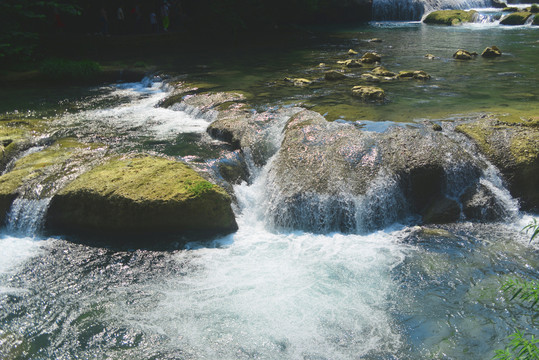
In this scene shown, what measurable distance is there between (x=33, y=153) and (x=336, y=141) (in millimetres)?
6116

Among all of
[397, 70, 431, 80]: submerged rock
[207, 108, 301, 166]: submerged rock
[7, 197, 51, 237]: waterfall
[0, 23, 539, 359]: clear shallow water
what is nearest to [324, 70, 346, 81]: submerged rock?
[397, 70, 431, 80]: submerged rock

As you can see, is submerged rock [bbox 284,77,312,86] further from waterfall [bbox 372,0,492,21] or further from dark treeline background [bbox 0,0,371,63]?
waterfall [bbox 372,0,492,21]

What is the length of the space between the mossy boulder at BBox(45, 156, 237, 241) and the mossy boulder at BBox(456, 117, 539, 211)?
487 centimetres

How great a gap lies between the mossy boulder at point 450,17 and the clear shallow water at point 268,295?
24583 mm

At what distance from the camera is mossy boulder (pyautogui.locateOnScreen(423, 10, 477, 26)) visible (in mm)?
28672

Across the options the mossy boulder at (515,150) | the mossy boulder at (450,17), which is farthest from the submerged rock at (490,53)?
the mossy boulder at (450,17)

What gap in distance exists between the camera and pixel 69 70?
650 inches

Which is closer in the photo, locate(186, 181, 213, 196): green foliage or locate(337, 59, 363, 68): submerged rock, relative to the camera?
locate(186, 181, 213, 196): green foliage

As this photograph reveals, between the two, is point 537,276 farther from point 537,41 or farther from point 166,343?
point 537,41

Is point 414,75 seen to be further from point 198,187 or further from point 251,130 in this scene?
point 198,187

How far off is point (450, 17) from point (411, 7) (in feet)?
14.7

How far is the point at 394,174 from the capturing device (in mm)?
7992

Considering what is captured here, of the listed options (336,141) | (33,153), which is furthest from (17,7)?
(336,141)

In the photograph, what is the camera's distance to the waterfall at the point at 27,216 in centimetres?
748
